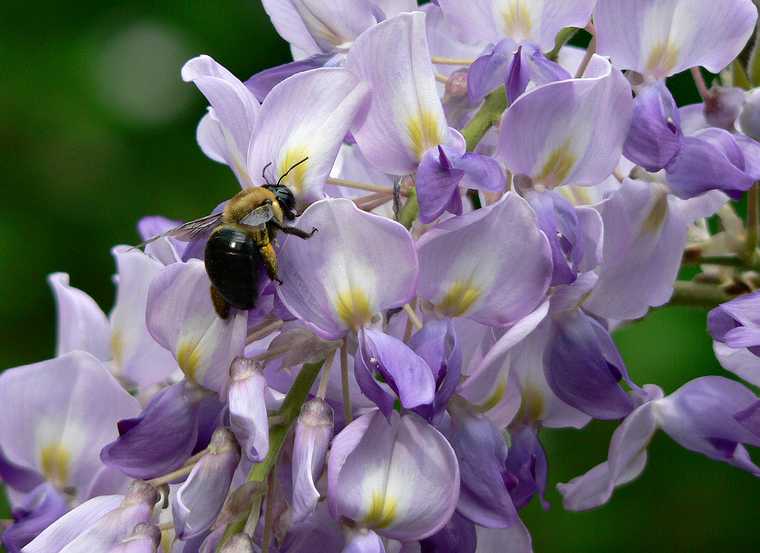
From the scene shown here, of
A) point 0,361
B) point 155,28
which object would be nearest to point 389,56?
point 0,361

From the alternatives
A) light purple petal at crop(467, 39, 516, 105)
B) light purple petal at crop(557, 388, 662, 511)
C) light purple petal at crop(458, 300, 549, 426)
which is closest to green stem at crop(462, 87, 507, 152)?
light purple petal at crop(467, 39, 516, 105)

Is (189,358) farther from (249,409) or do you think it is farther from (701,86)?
(701,86)

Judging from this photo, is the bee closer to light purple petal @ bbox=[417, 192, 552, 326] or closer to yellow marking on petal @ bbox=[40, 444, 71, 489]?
light purple petal @ bbox=[417, 192, 552, 326]

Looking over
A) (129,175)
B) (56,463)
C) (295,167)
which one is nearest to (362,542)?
(295,167)

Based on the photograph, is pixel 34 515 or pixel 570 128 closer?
pixel 570 128

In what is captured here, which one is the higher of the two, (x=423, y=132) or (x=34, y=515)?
(x=423, y=132)

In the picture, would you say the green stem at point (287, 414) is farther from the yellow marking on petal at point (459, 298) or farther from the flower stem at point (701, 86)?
the flower stem at point (701, 86)
